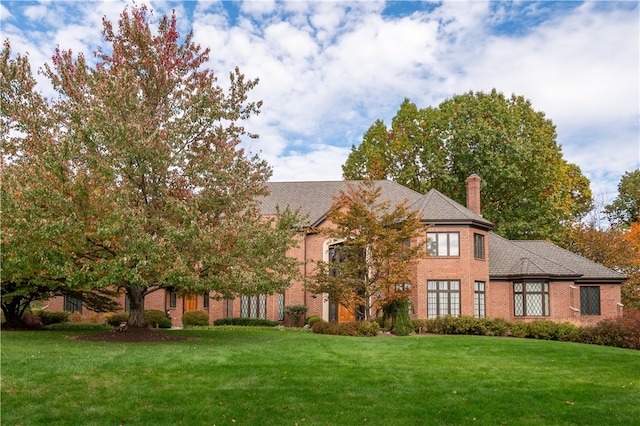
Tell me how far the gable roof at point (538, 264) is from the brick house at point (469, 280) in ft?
0.18

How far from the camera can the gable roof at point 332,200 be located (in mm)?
29891

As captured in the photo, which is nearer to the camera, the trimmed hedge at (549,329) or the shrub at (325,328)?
the trimmed hedge at (549,329)

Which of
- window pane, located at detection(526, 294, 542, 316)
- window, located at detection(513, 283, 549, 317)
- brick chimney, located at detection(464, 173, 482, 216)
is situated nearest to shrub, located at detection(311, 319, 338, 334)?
window, located at detection(513, 283, 549, 317)

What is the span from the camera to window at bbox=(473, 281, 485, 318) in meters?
30.0

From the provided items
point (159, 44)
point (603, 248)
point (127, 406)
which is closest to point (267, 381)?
point (127, 406)

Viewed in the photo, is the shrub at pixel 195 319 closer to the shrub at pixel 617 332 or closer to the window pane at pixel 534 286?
the window pane at pixel 534 286

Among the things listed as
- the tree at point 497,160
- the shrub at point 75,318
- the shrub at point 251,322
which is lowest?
the shrub at point 251,322

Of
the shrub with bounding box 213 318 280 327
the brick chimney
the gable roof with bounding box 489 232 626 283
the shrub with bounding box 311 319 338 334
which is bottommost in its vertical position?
the shrub with bounding box 213 318 280 327

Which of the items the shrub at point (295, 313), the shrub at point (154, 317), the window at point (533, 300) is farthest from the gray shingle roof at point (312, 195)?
the shrub at point (154, 317)

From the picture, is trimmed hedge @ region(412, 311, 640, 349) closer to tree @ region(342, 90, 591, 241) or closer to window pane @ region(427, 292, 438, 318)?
window pane @ region(427, 292, 438, 318)

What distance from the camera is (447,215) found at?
1172 inches

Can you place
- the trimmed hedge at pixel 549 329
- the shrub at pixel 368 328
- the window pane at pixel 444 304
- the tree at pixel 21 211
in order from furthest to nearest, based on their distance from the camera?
the window pane at pixel 444 304 → the shrub at pixel 368 328 → the trimmed hedge at pixel 549 329 → the tree at pixel 21 211

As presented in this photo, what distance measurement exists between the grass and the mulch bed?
1.27 m

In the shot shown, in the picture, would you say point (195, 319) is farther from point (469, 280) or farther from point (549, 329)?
point (549, 329)
